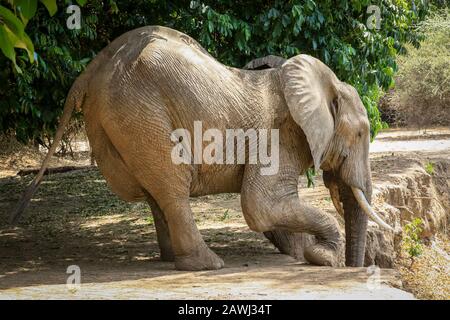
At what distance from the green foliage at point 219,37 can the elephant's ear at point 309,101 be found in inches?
28.8

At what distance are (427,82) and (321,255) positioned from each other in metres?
20.0

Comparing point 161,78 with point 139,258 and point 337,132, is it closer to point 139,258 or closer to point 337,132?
point 337,132

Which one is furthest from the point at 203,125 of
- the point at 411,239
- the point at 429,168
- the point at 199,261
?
the point at 429,168

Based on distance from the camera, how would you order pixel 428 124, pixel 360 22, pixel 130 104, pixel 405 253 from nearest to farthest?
pixel 130 104
pixel 360 22
pixel 405 253
pixel 428 124

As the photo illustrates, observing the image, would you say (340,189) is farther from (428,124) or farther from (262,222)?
(428,124)

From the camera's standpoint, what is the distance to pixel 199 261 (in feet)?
24.9

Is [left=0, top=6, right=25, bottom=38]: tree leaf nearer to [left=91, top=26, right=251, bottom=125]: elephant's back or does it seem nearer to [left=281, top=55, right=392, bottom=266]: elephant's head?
[left=91, top=26, right=251, bottom=125]: elephant's back

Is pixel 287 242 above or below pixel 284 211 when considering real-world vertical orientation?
below

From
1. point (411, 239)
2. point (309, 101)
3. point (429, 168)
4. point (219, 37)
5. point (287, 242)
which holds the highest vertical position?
point (219, 37)

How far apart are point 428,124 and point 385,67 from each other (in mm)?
18291

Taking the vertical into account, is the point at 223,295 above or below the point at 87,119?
below

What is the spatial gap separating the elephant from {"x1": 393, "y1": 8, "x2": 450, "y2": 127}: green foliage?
1836 centimetres

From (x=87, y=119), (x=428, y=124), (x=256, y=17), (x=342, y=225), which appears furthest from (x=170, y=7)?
(x=428, y=124)

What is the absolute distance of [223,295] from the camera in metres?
6.25
